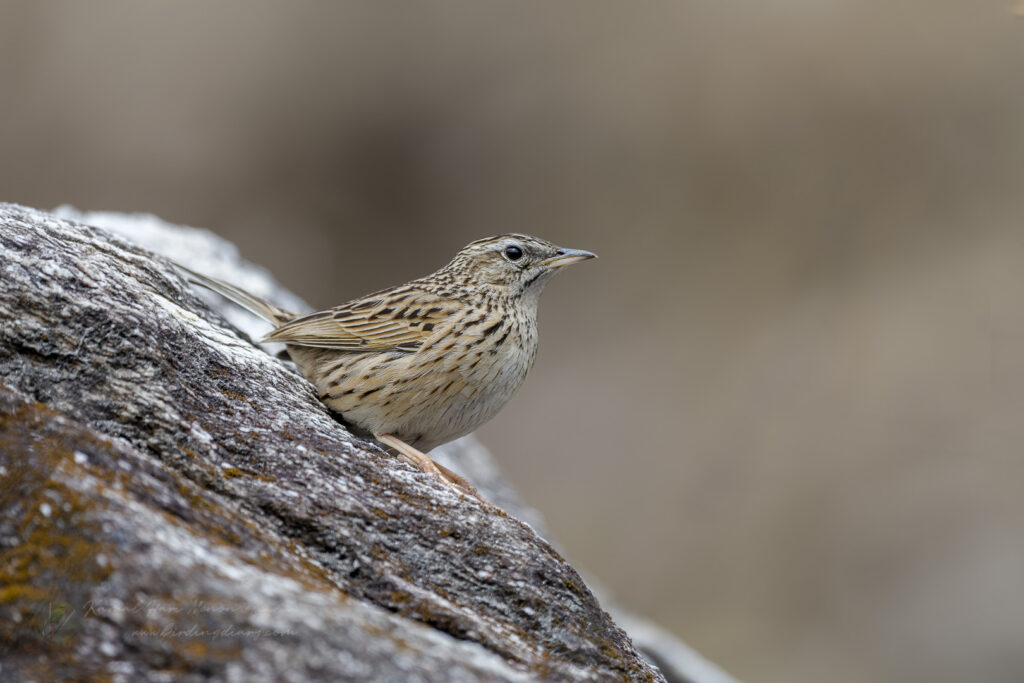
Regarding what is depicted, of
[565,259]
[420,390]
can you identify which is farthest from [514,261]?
[420,390]

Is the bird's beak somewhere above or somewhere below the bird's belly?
above

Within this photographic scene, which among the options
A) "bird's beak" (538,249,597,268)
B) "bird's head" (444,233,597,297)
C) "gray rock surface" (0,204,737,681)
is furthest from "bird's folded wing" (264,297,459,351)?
"bird's beak" (538,249,597,268)

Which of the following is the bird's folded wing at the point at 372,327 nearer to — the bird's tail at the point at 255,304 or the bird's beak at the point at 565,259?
the bird's tail at the point at 255,304

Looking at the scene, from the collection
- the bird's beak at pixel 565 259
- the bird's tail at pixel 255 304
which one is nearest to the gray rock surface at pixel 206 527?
the bird's tail at pixel 255 304

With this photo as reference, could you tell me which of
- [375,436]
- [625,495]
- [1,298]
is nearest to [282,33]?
[625,495]

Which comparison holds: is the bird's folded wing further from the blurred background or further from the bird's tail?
the blurred background

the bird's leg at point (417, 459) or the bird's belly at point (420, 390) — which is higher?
the bird's belly at point (420, 390)
